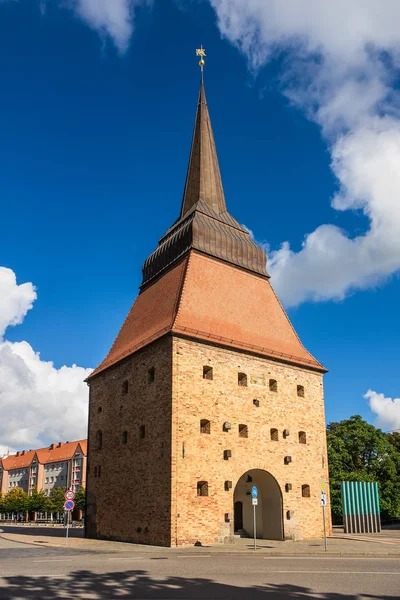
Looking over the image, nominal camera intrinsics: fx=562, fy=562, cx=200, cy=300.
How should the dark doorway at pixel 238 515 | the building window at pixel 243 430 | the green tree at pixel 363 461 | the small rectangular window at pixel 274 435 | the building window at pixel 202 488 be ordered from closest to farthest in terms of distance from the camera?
the building window at pixel 202 488 → the building window at pixel 243 430 → the small rectangular window at pixel 274 435 → the dark doorway at pixel 238 515 → the green tree at pixel 363 461

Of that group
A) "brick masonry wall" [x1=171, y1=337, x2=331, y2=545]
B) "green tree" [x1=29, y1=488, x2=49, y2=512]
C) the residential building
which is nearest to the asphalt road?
"brick masonry wall" [x1=171, y1=337, x2=331, y2=545]

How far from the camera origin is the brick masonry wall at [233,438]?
22.3 metres

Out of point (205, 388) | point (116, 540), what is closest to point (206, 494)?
point (205, 388)

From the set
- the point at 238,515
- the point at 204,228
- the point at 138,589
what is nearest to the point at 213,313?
the point at 204,228

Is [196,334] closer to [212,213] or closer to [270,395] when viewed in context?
[270,395]

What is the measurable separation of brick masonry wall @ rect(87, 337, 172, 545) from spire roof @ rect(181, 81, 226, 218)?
11636 mm

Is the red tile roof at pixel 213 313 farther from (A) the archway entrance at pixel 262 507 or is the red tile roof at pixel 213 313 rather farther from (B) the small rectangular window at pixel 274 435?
(A) the archway entrance at pixel 262 507

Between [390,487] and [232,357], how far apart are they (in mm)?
22558

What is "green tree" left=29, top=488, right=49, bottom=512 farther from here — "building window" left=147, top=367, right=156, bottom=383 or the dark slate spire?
"building window" left=147, top=367, right=156, bottom=383

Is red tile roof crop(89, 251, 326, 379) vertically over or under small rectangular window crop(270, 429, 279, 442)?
over

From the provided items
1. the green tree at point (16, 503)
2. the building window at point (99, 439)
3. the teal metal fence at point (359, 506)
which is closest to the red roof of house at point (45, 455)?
the green tree at point (16, 503)

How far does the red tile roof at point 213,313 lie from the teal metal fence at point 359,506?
6.03 meters

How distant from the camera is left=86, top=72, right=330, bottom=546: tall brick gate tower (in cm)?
2280

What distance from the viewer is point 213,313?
26.8 metres
